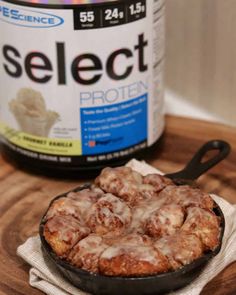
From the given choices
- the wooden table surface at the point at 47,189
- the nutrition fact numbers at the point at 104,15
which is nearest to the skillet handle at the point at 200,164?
the wooden table surface at the point at 47,189

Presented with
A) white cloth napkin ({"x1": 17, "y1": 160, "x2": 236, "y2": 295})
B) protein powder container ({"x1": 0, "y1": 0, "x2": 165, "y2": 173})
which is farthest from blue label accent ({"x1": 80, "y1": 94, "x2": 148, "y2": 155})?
white cloth napkin ({"x1": 17, "y1": 160, "x2": 236, "y2": 295})

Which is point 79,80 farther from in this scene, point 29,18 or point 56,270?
point 56,270

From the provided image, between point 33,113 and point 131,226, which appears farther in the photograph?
point 33,113

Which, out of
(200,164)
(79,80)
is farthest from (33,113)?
(200,164)

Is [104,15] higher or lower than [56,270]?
higher

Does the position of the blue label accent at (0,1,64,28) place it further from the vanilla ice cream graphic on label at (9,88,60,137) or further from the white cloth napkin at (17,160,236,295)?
the white cloth napkin at (17,160,236,295)

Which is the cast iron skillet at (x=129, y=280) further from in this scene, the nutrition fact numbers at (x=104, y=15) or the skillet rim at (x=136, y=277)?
the nutrition fact numbers at (x=104, y=15)
